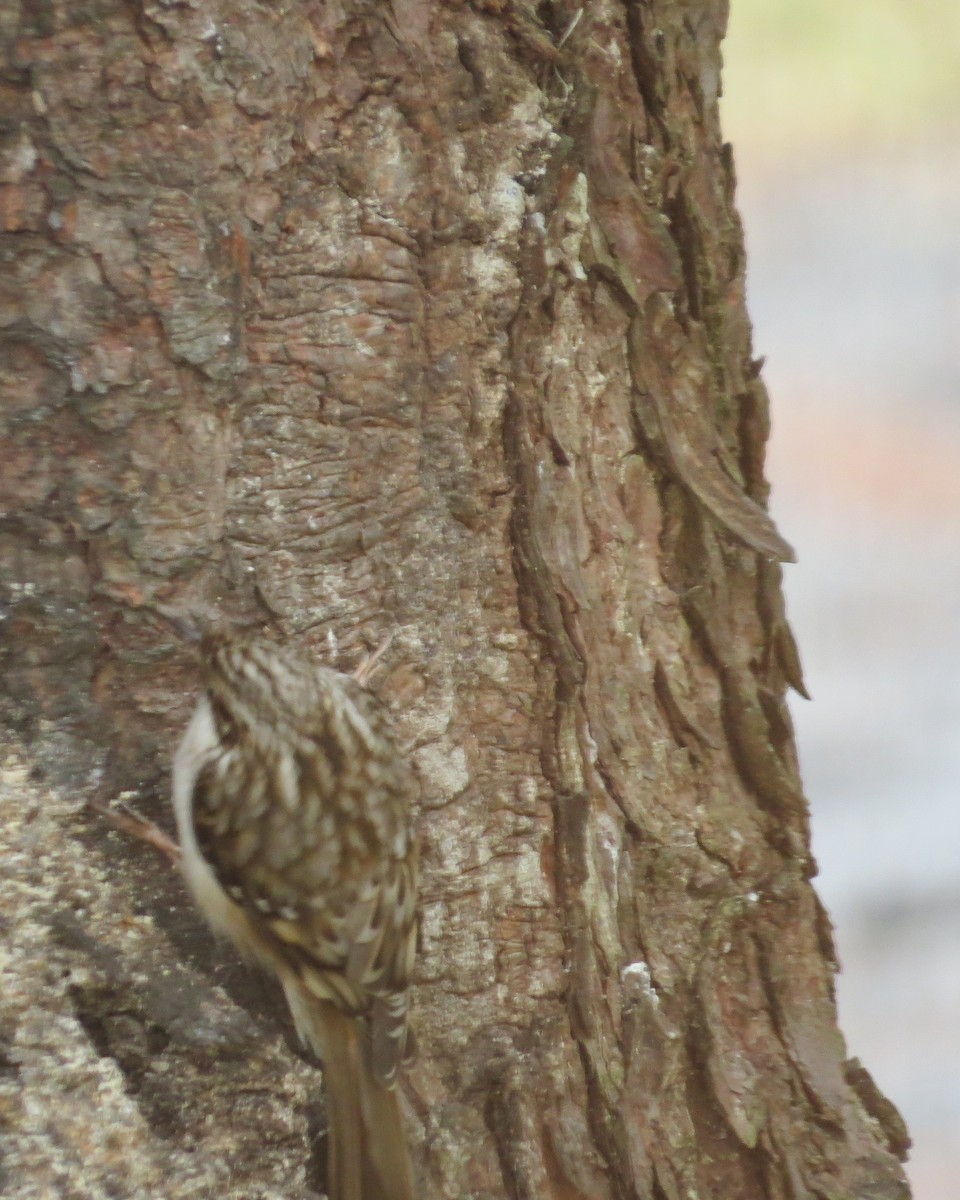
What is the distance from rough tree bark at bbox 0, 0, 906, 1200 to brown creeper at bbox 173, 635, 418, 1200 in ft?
0.12

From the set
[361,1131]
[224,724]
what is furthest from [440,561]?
[361,1131]

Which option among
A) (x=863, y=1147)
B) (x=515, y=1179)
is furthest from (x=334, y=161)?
(x=863, y=1147)

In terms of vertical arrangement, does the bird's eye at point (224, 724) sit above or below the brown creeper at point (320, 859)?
above

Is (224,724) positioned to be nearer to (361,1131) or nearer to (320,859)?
(320,859)

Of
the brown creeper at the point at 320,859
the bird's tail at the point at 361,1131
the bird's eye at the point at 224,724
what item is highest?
the bird's eye at the point at 224,724

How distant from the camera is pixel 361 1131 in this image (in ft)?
4.85

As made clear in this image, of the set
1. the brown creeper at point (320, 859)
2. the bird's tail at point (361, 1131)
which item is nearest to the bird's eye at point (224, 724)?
the brown creeper at point (320, 859)

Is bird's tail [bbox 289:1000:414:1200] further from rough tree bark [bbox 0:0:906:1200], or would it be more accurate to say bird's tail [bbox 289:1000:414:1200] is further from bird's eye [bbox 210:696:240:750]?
bird's eye [bbox 210:696:240:750]

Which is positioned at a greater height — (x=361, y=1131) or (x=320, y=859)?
(x=320, y=859)

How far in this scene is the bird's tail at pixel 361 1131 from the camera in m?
1.47

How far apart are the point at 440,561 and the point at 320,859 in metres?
0.37

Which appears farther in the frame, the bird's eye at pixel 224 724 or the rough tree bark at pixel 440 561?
the bird's eye at pixel 224 724

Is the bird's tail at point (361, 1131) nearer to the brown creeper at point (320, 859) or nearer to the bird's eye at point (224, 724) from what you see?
the brown creeper at point (320, 859)

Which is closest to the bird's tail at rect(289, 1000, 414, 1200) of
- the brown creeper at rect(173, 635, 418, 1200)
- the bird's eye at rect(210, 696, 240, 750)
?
the brown creeper at rect(173, 635, 418, 1200)
